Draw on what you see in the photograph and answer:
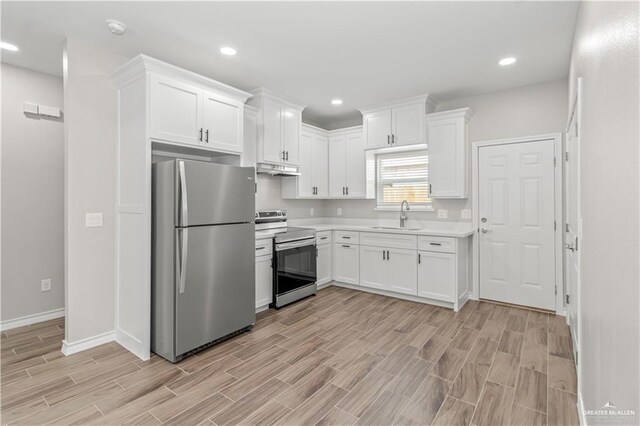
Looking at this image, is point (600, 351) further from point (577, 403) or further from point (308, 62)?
point (308, 62)

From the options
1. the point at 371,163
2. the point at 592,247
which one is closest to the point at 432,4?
the point at 592,247

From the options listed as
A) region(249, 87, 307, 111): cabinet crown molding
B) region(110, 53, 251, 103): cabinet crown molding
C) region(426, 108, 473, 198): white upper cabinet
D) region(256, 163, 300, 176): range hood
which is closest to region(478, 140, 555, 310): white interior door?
region(426, 108, 473, 198): white upper cabinet

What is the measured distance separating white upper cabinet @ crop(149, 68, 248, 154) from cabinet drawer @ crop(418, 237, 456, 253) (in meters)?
2.49

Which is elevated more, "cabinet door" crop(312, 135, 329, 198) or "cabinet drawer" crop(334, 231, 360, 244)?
"cabinet door" crop(312, 135, 329, 198)

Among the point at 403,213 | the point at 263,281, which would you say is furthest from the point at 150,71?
the point at 403,213

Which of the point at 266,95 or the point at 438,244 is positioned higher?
the point at 266,95

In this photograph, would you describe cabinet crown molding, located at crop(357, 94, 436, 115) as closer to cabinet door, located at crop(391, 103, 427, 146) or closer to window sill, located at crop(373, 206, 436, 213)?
cabinet door, located at crop(391, 103, 427, 146)

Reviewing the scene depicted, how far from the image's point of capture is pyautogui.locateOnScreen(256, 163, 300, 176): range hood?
13.5 feet

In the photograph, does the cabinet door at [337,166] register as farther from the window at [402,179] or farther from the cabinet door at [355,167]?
the window at [402,179]

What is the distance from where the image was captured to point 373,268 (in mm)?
4461

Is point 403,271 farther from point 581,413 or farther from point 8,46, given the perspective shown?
point 8,46

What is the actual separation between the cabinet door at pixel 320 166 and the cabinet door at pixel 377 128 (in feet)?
2.58

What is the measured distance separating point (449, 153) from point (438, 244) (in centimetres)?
125

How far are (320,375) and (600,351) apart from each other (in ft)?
5.65
